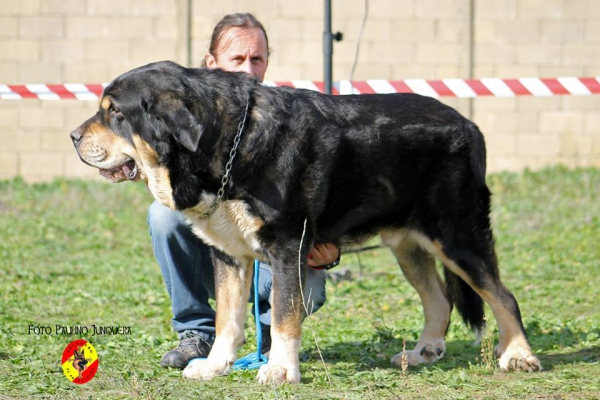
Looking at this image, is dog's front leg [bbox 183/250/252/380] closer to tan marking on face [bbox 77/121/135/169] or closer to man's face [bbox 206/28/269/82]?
tan marking on face [bbox 77/121/135/169]

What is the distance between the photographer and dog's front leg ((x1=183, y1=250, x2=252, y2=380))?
4387 mm

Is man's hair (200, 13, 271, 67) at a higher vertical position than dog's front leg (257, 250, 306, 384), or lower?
higher

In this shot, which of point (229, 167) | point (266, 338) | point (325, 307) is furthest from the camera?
point (325, 307)

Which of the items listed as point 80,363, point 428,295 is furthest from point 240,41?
point 80,363

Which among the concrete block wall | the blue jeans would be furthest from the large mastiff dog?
the concrete block wall

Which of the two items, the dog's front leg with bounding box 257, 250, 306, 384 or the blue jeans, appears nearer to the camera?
the dog's front leg with bounding box 257, 250, 306, 384

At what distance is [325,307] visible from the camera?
6238 millimetres

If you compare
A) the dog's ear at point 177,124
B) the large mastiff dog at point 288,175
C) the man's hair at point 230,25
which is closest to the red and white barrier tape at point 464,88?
the man's hair at point 230,25

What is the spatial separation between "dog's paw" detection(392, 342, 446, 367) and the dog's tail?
0.21 m

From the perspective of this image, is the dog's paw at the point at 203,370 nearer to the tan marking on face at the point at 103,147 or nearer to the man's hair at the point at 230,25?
the tan marking on face at the point at 103,147

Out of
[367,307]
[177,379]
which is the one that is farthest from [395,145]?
[367,307]

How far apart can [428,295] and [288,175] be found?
53.9 inches

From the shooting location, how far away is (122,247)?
28.3 feet

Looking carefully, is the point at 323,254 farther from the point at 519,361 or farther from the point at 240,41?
the point at 240,41
